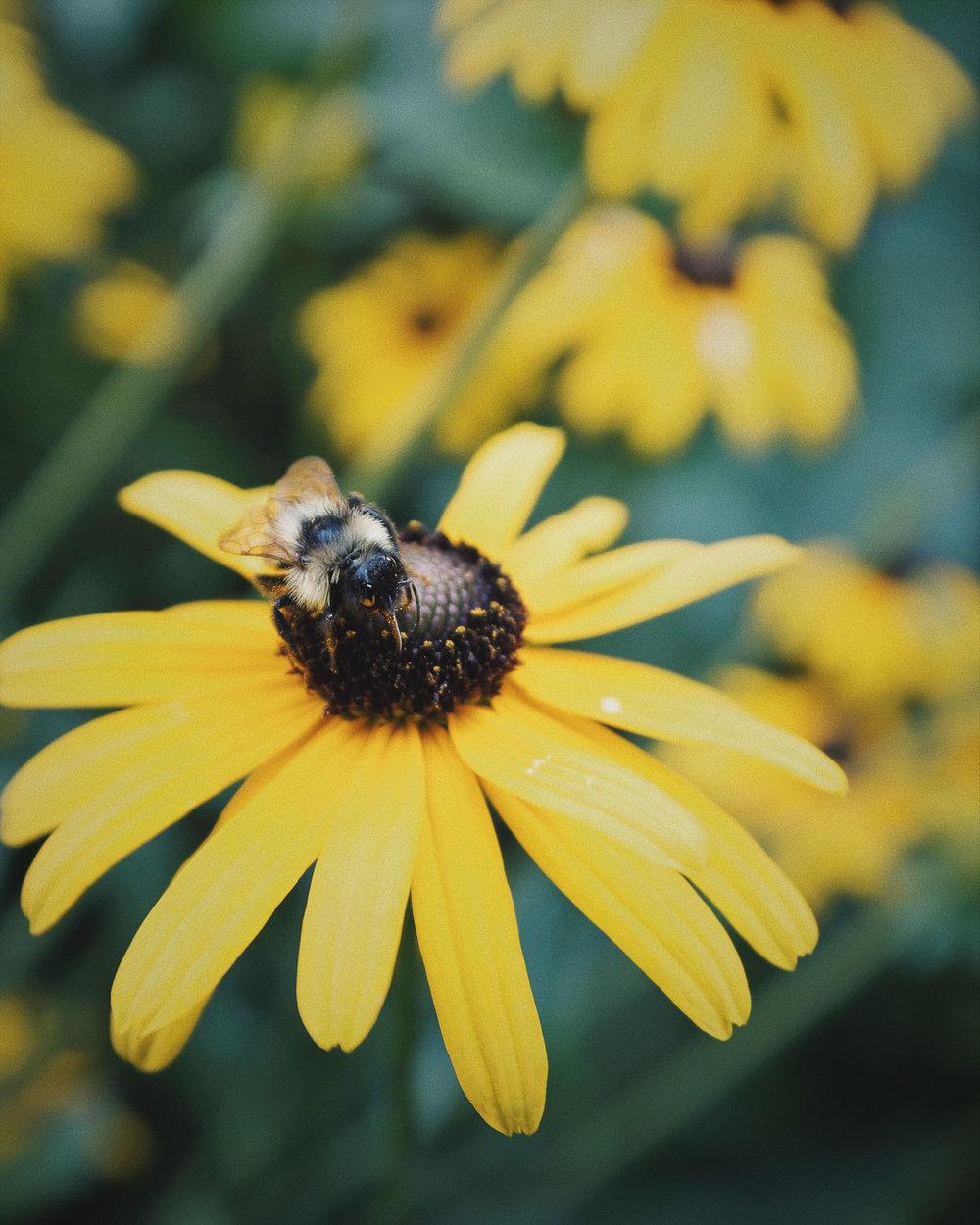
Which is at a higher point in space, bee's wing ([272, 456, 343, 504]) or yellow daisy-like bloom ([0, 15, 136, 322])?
bee's wing ([272, 456, 343, 504])

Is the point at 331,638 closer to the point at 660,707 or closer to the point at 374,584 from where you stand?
the point at 374,584

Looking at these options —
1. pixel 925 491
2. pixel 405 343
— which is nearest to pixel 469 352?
pixel 925 491

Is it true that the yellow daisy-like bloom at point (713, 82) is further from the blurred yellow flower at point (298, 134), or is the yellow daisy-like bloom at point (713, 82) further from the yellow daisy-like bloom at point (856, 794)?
the yellow daisy-like bloom at point (856, 794)

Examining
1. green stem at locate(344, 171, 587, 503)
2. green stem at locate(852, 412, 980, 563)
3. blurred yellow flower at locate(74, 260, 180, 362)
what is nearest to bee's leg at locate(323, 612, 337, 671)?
green stem at locate(344, 171, 587, 503)

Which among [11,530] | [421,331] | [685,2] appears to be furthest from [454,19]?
[421,331]

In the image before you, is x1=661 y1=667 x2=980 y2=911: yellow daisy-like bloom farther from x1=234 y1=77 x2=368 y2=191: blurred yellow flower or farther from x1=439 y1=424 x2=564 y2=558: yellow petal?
x1=234 y1=77 x2=368 y2=191: blurred yellow flower

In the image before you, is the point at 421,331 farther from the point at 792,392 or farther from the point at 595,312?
the point at 792,392
